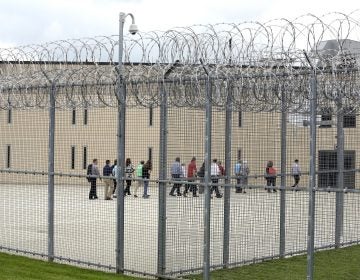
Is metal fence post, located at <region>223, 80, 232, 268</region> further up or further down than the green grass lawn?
further up

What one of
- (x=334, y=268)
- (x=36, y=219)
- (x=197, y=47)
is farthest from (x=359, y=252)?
(x=36, y=219)

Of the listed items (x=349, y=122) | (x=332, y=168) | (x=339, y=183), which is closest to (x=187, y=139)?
(x=339, y=183)

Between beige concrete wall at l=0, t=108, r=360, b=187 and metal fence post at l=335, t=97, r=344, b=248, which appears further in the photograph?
metal fence post at l=335, t=97, r=344, b=248

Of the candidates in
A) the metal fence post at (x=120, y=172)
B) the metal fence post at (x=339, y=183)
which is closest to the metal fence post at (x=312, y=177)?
the metal fence post at (x=120, y=172)

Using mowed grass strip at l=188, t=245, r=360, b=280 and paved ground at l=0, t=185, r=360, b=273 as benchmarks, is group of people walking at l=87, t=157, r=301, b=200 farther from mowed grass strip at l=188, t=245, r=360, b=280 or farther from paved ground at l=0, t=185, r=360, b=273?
mowed grass strip at l=188, t=245, r=360, b=280

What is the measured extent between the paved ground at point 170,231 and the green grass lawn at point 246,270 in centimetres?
40

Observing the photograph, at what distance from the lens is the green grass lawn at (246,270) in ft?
34.8

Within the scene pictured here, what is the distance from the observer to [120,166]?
10.9 m

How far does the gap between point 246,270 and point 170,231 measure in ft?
4.46

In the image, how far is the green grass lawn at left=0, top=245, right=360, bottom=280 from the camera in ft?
34.8

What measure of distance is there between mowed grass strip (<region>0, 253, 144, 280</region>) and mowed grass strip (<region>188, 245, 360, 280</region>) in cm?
130

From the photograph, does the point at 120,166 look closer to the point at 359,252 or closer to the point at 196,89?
the point at 196,89

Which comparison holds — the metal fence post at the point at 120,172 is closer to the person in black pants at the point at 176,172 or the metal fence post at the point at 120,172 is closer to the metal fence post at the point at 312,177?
the person in black pants at the point at 176,172

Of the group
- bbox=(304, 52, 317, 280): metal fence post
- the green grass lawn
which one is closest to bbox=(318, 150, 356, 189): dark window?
the green grass lawn
